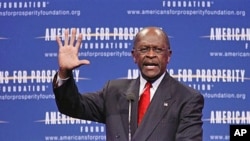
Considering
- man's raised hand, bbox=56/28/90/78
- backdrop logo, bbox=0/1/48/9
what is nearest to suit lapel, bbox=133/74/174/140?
man's raised hand, bbox=56/28/90/78

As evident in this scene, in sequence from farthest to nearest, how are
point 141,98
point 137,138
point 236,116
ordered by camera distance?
1. point 236,116
2. point 141,98
3. point 137,138

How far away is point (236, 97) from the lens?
12.9ft

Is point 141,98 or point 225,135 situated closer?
point 141,98

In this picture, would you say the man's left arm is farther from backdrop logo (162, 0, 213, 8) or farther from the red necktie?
backdrop logo (162, 0, 213, 8)

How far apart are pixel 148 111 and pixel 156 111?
0.04 metres

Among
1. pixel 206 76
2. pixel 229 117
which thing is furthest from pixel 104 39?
pixel 229 117

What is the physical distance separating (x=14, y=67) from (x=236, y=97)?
6.06 feet

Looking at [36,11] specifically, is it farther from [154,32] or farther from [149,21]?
[154,32]

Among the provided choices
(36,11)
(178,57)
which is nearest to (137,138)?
(178,57)

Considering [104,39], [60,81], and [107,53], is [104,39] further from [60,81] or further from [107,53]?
[60,81]

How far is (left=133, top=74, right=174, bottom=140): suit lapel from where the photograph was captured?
2297mm

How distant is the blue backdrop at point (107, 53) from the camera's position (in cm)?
392

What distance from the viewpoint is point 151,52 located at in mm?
2406

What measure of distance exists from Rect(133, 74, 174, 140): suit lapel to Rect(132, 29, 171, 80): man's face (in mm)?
91
